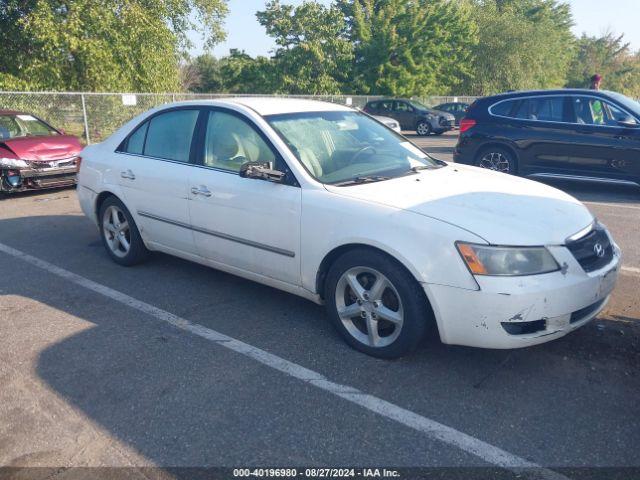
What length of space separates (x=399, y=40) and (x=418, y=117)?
1177cm

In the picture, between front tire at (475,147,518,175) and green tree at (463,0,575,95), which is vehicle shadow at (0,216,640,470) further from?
green tree at (463,0,575,95)

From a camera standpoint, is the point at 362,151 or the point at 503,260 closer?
the point at 503,260

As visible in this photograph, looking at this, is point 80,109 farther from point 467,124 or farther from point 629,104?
point 629,104

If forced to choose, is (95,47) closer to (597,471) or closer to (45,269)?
(45,269)

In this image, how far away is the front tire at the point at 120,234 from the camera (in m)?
5.24

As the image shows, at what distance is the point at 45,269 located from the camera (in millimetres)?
5445

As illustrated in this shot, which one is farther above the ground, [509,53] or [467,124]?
[509,53]

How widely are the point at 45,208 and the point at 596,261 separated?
25.3ft

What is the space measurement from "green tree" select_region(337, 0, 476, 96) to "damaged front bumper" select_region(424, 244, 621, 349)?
32.1 metres

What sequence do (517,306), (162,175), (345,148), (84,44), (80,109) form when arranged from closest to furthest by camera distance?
(517,306)
(345,148)
(162,175)
(80,109)
(84,44)

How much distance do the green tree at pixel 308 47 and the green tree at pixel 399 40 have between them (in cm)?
118

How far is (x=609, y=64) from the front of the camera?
60.8 metres

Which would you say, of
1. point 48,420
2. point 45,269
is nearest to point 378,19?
point 45,269

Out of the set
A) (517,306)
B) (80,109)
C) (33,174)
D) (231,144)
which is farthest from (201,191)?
(80,109)
